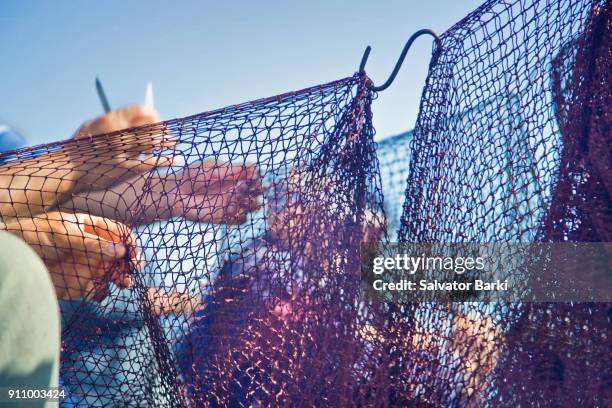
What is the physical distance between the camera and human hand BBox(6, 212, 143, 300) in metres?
1.01

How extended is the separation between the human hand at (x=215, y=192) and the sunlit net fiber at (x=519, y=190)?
0.27m

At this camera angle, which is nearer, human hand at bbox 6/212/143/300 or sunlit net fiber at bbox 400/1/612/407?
sunlit net fiber at bbox 400/1/612/407

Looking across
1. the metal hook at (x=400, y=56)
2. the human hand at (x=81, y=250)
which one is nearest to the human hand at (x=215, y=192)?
the human hand at (x=81, y=250)

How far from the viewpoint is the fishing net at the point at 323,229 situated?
0.88 meters

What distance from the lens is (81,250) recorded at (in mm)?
1010

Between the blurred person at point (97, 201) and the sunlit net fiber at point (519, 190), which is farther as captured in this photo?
the blurred person at point (97, 201)

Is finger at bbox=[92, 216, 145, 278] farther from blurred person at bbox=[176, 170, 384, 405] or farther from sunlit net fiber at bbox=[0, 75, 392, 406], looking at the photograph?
blurred person at bbox=[176, 170, 384, 405]

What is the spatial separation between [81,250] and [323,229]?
0.39 metres

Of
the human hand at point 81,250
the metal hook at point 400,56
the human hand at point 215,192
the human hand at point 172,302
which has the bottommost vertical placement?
the human hand at point 172,302

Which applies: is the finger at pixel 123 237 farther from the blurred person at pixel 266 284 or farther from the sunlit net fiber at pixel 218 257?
the blurred person at pixel 266 284

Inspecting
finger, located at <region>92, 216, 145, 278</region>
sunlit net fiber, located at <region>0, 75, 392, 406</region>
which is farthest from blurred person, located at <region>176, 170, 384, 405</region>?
finger, located at <region>92, 216, 145, 278</region>

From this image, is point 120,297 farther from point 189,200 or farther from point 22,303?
point 22,303

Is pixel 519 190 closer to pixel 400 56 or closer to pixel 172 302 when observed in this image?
pixel 400 56

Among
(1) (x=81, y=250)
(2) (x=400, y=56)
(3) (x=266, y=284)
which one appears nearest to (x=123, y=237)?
(1) (x=81, y=250)
